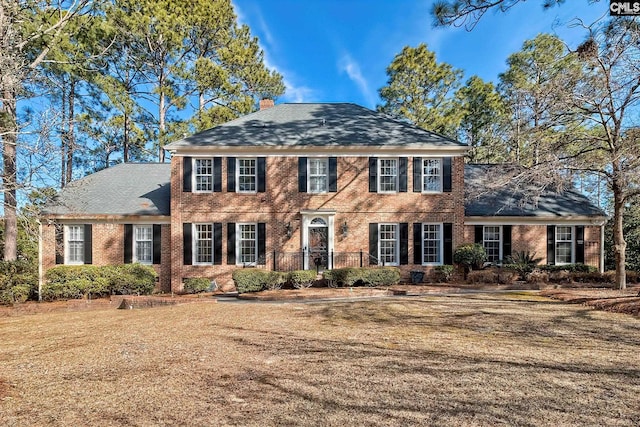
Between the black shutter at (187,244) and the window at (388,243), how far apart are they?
825 cm

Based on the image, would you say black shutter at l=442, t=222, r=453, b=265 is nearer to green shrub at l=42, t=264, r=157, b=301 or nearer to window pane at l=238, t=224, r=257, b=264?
window pane at l=238, t=224, r=257, b=264

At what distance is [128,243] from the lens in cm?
1427

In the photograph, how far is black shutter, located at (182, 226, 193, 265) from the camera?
1415 centimetres

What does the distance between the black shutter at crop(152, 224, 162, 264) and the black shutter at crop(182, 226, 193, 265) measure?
112cm

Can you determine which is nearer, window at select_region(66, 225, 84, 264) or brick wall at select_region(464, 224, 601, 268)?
window at select_region(66, 225, 84, 264)

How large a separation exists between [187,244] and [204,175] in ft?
10.2

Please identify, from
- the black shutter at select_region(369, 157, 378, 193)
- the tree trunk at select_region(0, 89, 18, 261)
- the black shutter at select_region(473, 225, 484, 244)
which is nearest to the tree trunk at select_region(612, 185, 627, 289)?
the black shutter at select_region(473, 225, 484, 244)

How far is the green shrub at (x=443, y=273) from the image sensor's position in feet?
45.6

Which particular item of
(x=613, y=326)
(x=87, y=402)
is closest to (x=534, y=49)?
(x=613, y=326)

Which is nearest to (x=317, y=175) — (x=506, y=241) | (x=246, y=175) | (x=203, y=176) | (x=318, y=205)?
(x=318, y=205)

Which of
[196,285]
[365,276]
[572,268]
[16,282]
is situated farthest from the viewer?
[572,268]

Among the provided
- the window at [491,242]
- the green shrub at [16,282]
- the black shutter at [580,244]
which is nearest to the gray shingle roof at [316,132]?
the window at [491,242]

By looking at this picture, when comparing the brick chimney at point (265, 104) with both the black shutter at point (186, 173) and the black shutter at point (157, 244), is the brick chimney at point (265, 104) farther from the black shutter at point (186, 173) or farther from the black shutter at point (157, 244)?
the black shutter at point (157, 244)

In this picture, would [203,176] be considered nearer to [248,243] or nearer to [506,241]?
[248,243]
